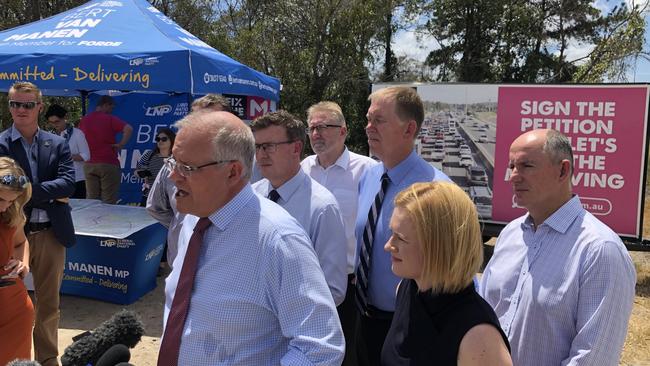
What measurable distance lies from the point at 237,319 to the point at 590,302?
1.17 m

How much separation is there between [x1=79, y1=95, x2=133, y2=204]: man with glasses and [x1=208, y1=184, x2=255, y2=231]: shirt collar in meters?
6.54

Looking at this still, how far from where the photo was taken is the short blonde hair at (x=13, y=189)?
8.95 ft

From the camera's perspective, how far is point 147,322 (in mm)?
4855

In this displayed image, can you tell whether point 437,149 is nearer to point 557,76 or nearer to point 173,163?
point 173,163

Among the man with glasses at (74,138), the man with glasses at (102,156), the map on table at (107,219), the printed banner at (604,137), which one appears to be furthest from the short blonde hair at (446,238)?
the man with glasses at (102,156)

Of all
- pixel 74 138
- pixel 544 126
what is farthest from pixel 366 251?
pixel 74 138

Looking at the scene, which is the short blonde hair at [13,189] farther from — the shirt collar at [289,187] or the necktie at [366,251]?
the necktie at [366,251]

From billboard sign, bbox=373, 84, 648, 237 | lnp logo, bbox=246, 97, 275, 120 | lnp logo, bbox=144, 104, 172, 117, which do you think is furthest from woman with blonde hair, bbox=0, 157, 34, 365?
lnp logo, bbox=246, 97, 275, 120

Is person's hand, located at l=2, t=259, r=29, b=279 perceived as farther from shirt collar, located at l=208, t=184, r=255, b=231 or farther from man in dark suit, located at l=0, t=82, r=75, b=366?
shirt collar, located at l=208, t=184, r=255, b=231

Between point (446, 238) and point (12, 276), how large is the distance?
244 centimetres

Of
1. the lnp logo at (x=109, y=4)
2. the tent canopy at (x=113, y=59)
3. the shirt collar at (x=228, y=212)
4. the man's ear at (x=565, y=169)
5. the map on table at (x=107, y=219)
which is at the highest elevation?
the lnp logo at (x=109, y=4)

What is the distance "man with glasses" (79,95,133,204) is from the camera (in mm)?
7461

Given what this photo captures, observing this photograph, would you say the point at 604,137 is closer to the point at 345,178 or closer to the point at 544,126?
the point at 544,126

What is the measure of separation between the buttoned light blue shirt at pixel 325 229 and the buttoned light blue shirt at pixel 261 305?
35.3 inches
